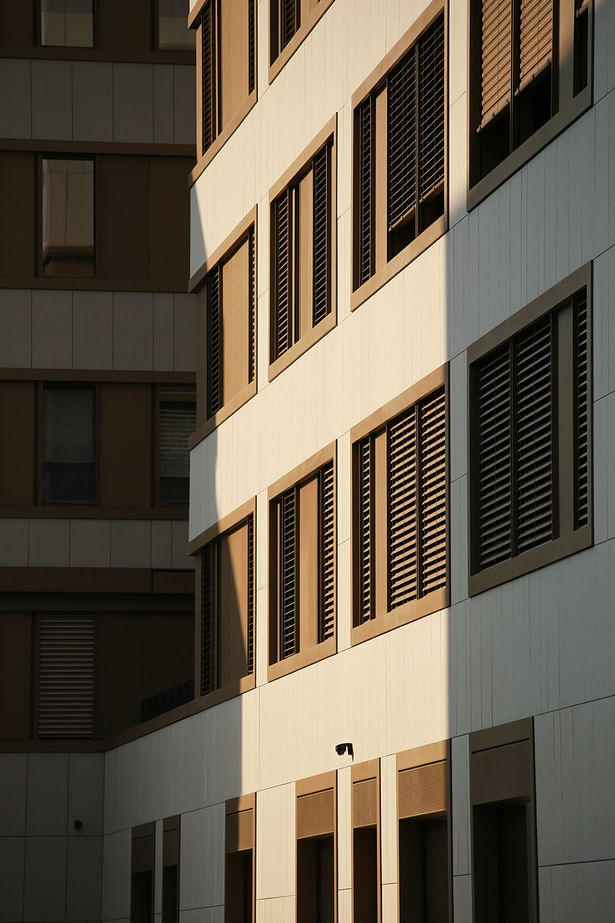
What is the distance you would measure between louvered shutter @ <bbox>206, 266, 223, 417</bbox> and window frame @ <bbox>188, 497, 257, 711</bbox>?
2.11 meters

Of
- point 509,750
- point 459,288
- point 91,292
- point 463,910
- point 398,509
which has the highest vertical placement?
point 91,292

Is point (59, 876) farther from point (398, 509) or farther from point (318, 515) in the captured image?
point (398, 509)

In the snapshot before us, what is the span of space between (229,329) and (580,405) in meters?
13.5

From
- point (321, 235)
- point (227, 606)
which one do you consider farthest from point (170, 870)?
point (321, 235)

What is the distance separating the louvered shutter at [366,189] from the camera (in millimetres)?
22828

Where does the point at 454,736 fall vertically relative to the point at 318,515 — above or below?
below

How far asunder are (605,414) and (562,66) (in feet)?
11.6

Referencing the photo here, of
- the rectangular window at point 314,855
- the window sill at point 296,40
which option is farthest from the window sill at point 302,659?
the window sill at point 296,40

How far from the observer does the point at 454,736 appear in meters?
18.9

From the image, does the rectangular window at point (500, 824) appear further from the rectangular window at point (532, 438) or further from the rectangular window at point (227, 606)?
the rectangular window at point (227, 606)

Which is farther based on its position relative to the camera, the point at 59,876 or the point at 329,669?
the point at 59,876

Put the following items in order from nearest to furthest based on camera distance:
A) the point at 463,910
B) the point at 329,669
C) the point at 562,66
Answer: the point at 562,66 → the point at 463,910 → the point at 329,669

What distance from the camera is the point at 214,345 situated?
30328mm

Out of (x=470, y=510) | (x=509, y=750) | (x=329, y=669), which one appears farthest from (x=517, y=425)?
(x=329, y=669)
